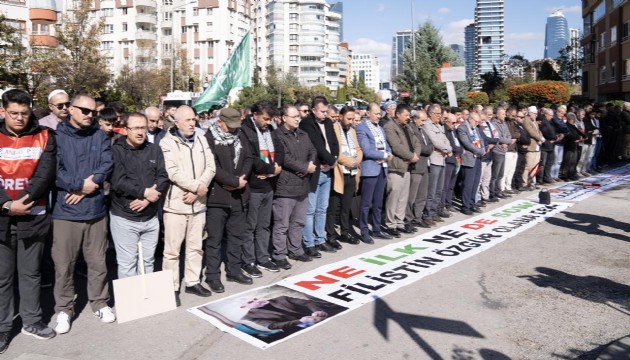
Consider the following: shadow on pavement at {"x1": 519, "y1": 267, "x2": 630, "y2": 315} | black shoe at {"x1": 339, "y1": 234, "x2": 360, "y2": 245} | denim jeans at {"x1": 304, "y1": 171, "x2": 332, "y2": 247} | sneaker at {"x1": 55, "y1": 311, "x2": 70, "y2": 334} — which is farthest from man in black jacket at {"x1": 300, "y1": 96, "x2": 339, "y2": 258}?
sneaker at {"x1": 55, "y1": 311, "x2": 70, "y2": 334}

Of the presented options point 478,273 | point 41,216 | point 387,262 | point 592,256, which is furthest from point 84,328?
point 592,256

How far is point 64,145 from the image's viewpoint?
4918 mm

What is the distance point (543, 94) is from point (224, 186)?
31238 mm

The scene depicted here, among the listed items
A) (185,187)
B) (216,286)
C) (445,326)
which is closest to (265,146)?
(185,187)

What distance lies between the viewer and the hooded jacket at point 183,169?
5523 millimetres

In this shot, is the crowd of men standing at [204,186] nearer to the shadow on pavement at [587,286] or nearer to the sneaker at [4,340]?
the sneaker at [4,340]

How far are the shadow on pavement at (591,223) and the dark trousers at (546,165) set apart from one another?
13.5 feet

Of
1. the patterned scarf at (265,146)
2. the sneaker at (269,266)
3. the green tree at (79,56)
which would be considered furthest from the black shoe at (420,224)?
the green tree at (79,56)

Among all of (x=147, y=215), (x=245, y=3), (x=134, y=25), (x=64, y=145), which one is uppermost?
(x=245, y=3)

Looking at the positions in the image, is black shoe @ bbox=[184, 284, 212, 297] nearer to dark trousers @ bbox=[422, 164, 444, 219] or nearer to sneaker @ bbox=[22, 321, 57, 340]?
sneaker @ bbox=[22, 321, 57, 340]

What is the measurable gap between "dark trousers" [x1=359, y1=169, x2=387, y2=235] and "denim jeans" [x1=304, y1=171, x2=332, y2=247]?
2.56ft

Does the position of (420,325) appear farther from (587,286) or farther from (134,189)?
(134,189)

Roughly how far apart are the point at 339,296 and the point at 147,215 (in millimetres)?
2228

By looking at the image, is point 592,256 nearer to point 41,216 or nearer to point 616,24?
point 41,216
